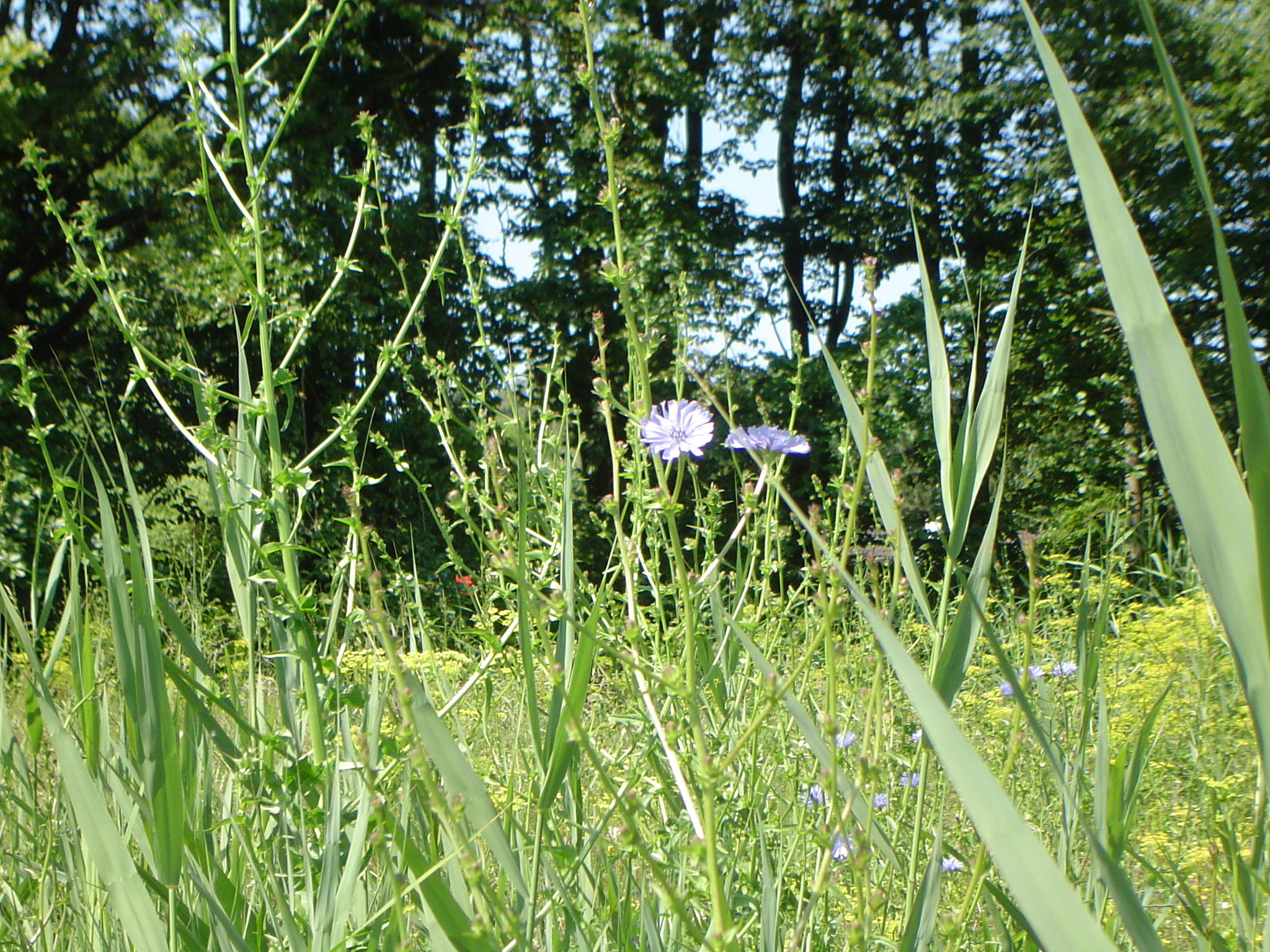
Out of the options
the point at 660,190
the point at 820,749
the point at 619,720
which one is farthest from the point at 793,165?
the point at 820,749

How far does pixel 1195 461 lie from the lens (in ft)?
1.27

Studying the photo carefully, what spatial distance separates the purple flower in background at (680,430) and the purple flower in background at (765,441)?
59 millimetres

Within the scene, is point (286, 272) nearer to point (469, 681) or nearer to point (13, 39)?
point (469, 681)

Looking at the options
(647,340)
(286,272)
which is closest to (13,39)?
(286,272)

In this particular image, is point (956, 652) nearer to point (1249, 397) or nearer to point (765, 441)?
point (765, 441)

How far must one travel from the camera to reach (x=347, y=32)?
9.43 metres

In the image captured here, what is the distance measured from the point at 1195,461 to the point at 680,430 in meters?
0.63

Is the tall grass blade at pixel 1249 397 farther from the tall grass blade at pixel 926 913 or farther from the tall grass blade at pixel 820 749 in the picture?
the tall grass blade at pixel 926 913

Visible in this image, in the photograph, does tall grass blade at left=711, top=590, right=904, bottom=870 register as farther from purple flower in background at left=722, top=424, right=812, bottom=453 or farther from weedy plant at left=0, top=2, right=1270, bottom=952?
purple flower in background at left=722, top=424, right=812, bottom=453

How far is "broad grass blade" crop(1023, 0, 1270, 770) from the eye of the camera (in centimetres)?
38

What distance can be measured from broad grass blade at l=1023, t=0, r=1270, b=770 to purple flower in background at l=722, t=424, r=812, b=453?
0.32 m

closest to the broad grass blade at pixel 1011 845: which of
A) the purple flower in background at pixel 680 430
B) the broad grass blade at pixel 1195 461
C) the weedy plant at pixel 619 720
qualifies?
the weedy plant at pixel 619 720

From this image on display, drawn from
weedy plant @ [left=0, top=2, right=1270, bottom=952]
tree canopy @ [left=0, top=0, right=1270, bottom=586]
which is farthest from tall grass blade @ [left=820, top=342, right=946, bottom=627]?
tree canopy @ [left=0, top=0, right=1270, bottom=586]

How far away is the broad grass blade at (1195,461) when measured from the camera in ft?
1.25
